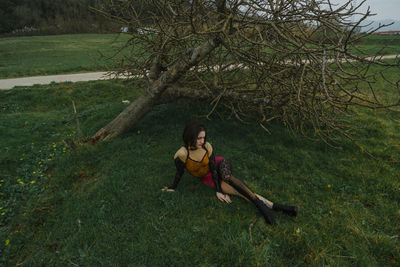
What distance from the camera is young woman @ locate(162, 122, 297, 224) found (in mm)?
3023

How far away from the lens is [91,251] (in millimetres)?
2707

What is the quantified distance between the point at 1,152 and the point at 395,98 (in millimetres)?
11456

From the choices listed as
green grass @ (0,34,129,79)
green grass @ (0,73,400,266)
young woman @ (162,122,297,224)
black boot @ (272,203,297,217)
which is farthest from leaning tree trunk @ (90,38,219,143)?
black boot @ (272,203,297,217)

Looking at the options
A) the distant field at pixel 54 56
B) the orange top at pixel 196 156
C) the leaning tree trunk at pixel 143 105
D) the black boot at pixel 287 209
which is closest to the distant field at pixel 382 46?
the distant field at pixel 54 56

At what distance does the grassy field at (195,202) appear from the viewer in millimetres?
2576

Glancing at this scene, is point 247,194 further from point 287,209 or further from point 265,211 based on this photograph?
point 287,209

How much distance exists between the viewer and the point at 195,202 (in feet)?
10.9

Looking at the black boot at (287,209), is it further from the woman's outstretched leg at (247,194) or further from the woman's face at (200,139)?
the woman's face at (200,139)

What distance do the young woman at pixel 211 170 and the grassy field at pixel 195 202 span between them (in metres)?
0.14

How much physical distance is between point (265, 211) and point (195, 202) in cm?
102

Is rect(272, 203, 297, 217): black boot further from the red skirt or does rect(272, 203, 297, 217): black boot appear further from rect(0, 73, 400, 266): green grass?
the red skirt

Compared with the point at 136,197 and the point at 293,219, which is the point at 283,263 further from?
the point at 136,197

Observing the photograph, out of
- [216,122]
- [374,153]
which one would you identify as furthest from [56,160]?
[374,153]

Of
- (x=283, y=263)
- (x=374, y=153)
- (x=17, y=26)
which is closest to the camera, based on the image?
(x=283, y=263)
